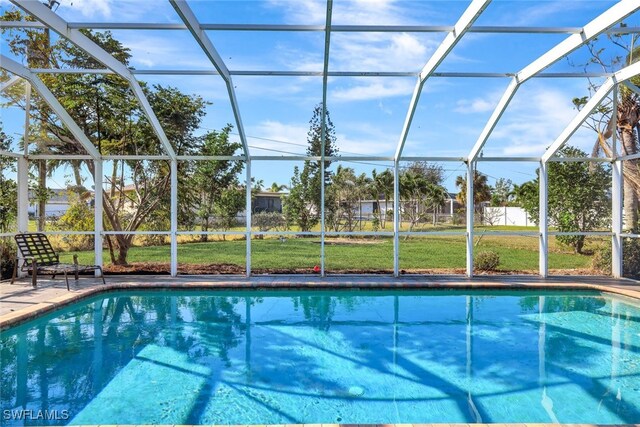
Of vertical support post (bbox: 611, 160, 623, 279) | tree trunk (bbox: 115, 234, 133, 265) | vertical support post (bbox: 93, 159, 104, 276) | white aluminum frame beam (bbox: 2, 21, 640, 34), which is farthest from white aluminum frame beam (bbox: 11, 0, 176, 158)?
vertical support post (bbox: 611, 160, 623, 279)

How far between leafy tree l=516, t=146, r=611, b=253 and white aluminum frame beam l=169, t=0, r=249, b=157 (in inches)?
275

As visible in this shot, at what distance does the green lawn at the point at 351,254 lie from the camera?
11.8 metres

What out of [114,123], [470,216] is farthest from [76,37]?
[470,216]

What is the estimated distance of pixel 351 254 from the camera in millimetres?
13883

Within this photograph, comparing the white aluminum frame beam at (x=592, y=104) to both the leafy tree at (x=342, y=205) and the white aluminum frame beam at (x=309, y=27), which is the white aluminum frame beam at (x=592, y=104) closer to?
the white aluminum frame beam at (x=309, y=27)

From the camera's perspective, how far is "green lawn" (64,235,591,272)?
11789mm

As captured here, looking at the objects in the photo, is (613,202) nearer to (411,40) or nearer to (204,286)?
(411,40)

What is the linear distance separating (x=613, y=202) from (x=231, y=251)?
10.3m

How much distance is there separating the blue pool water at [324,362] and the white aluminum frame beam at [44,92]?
10.7 feet

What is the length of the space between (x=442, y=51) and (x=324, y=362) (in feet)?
14.8

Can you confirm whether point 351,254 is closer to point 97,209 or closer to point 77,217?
point 97,209

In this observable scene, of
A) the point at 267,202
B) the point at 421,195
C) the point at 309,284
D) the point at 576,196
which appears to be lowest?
the point at 309,284

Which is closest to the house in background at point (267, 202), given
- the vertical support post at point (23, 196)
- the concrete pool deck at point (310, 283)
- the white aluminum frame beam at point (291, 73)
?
the concrete pool deck at point (310, 283)

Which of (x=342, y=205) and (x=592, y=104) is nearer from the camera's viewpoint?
(x=592, y=104)
